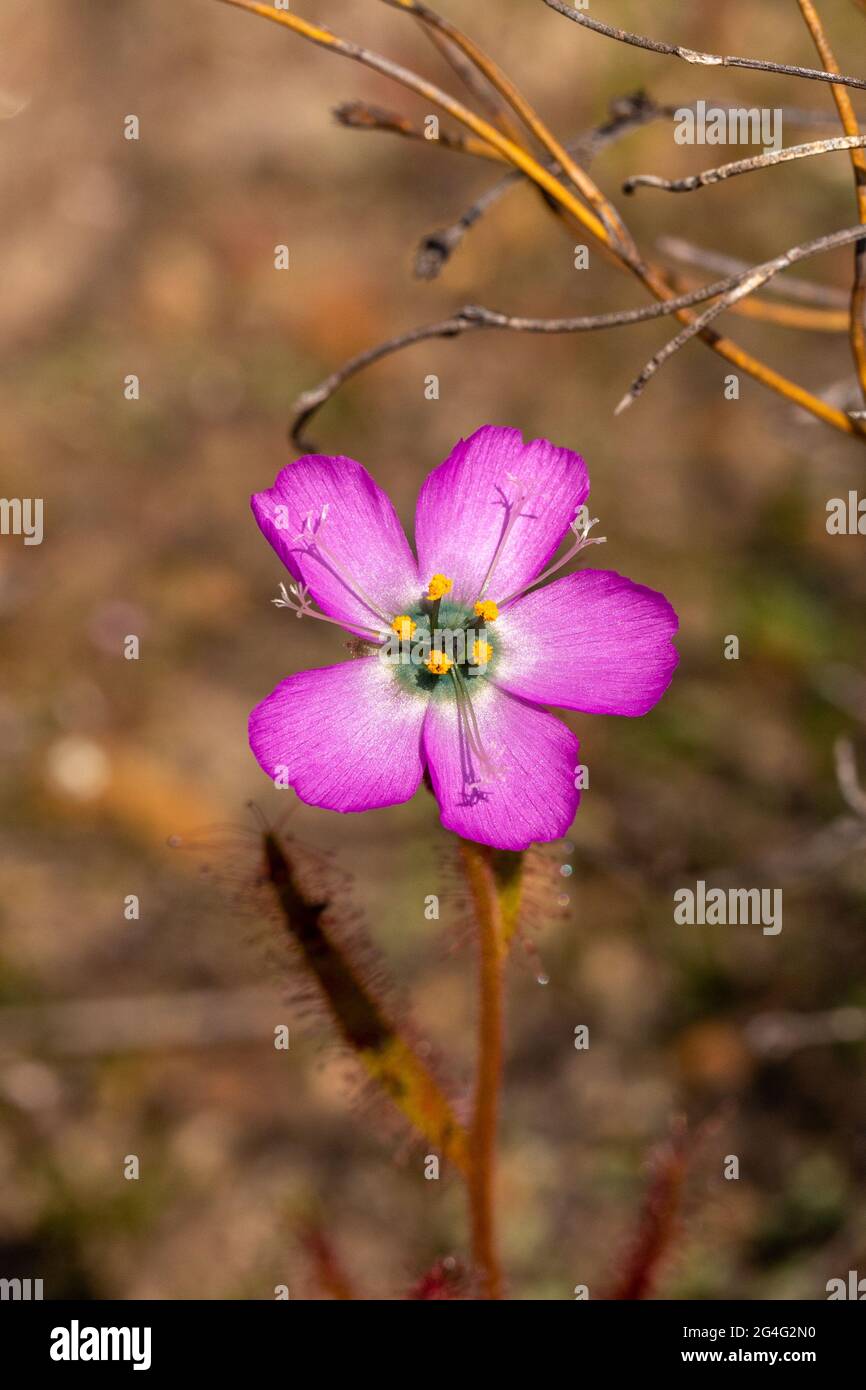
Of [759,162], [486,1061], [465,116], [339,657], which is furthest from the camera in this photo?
[339,657]

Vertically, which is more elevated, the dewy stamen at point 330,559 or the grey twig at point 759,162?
the grey twig at point 759,162

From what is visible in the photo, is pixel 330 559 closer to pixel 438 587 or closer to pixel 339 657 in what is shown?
pixel 438 587

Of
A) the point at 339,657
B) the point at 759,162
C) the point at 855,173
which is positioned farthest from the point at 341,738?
the point at 339,657

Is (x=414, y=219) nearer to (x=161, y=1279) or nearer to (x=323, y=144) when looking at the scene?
(x=323, y=144)

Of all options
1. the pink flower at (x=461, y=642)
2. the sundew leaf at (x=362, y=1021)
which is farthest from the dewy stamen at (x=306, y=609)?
the sundew leaf at (x=362, y=1021)

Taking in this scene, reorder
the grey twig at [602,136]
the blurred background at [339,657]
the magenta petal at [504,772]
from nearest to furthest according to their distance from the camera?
the magenta petal at [504,772] → the grey twig at [602,136] → the blurred background at [339,657]

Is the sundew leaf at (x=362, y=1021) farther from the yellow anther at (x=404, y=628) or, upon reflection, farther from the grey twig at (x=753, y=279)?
the grey twig at (x=753, y=279)

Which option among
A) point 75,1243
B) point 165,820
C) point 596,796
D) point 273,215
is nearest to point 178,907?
point 165,820
